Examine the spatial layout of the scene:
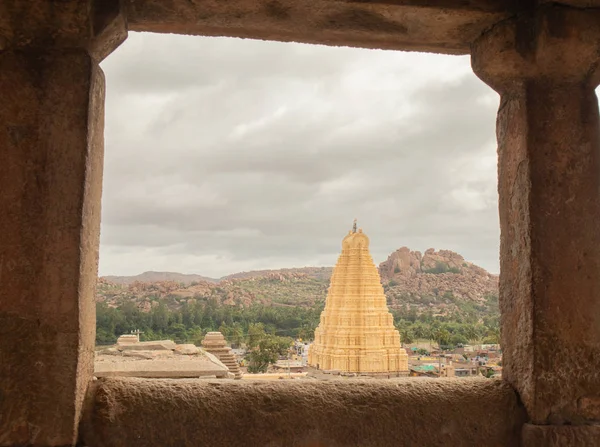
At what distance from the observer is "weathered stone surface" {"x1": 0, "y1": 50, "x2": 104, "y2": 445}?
71.8 inches

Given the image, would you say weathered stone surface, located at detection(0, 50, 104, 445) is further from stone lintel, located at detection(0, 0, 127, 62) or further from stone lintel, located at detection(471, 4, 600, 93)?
stone lintel, located at detection(471, 4, 600, 93)

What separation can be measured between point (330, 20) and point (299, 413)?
148cm

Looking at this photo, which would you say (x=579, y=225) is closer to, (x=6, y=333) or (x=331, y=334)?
(x=6, y=333)

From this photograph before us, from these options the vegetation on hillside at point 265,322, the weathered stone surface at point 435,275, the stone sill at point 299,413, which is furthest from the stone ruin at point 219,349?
the weathered stone surface at point 435,275

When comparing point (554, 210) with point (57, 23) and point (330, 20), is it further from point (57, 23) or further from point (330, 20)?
point (57, 23)

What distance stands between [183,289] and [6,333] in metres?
25.1

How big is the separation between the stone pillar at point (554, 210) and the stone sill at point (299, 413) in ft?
0.65

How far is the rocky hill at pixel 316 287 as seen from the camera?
21.4 m

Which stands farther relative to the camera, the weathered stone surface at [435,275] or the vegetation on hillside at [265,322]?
the weathered stone surface at [435,275]

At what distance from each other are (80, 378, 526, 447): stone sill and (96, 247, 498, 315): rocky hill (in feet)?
48.0

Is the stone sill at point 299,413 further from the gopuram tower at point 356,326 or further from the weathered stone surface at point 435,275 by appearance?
the gopuram tower at point 356,326

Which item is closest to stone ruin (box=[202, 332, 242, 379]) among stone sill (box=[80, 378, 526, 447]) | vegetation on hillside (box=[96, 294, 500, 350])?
vegetation on hillside (box=[96, 294, 500, 350])

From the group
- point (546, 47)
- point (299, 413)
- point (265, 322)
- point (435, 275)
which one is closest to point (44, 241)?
point (299, 413)

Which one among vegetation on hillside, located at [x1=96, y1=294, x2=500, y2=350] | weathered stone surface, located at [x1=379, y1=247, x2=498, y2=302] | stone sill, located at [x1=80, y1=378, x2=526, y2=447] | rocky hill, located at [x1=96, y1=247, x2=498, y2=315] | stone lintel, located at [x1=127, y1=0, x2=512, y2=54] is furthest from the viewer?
weathered stone surface, located at [x1=379, y1=247, x2=498, y2=302]
